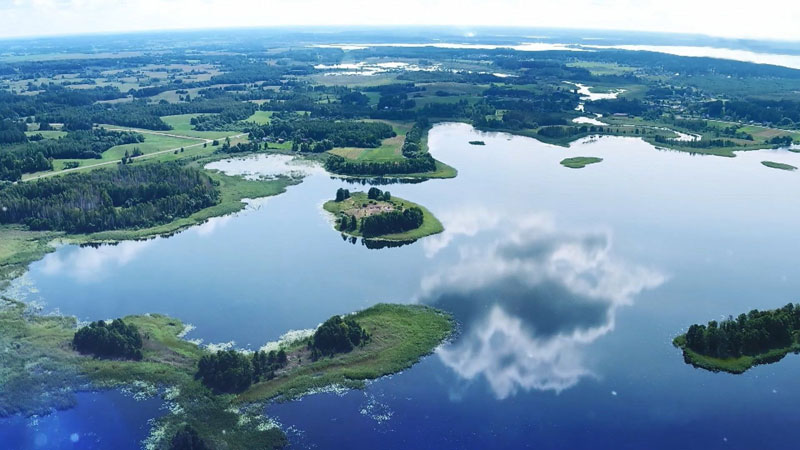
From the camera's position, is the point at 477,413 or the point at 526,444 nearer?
the point at 526,444

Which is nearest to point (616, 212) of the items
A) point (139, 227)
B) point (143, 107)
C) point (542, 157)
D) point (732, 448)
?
point (542, 157)

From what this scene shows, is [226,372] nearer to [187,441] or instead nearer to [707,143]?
[187,441]

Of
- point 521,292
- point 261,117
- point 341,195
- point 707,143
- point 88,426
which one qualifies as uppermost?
point 261,117

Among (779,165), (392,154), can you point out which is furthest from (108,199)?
(779,165)

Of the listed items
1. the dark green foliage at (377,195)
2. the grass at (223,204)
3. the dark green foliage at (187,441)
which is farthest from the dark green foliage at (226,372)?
the dark green foliage at (377,195)

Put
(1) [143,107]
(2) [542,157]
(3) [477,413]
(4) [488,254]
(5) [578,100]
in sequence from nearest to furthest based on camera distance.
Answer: (3) [477,413], (4) [488,254], (2) [542,157], (1) [143,107], (5) [578,100]

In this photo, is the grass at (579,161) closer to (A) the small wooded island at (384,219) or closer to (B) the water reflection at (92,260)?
(A) the small wooded island at (384,219)

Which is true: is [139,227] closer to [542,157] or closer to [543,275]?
[543,275]
